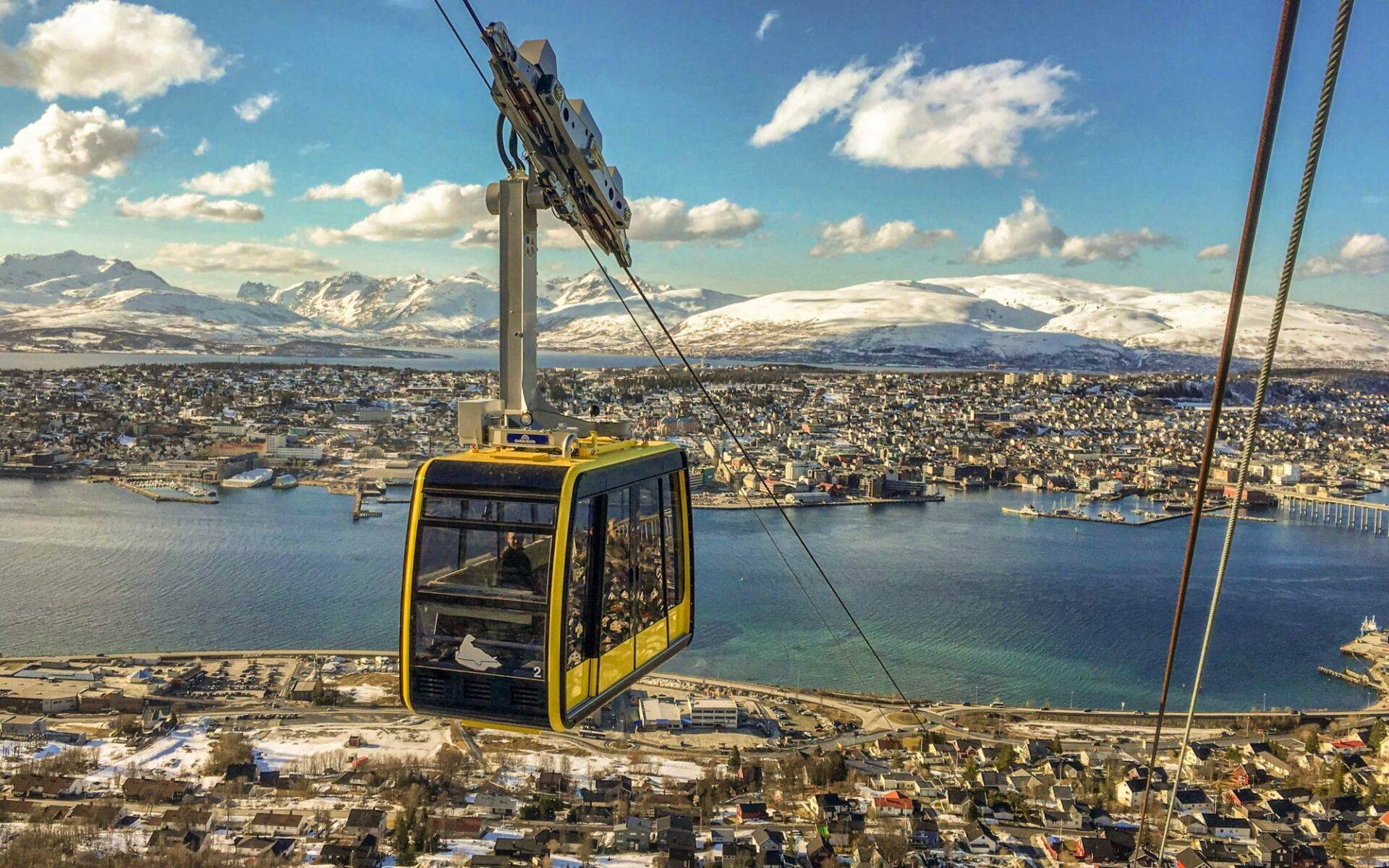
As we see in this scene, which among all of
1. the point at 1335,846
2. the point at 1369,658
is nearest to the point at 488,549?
the point at 1335,846

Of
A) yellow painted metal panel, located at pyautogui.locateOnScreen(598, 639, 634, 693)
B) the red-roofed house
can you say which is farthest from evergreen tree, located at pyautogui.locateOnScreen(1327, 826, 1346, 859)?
yellow painted metal panel, located at pyautogui.locateOnScreen(598, 639, 634, 693)

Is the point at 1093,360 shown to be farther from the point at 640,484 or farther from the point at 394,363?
the point at 640,484

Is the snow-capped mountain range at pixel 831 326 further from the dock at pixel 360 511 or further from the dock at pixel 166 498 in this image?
the dock at pixel 360 511

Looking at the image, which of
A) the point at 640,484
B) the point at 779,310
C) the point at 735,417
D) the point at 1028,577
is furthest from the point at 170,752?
the point at 779,310

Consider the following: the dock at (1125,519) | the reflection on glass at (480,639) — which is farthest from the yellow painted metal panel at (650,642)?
the dock at (1125,519)

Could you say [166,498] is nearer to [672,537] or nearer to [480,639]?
[672,537]

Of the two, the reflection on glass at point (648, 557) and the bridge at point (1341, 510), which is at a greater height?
the reflection on glass at point (648, 557)
